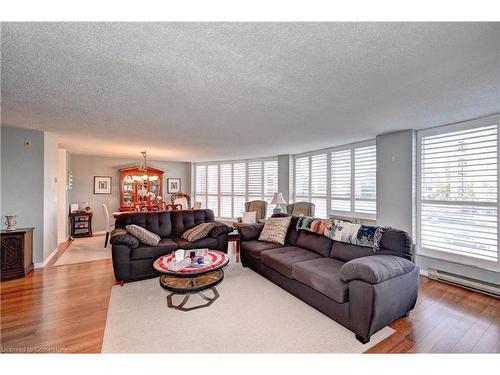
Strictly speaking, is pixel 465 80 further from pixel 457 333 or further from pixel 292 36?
pixel 457 333

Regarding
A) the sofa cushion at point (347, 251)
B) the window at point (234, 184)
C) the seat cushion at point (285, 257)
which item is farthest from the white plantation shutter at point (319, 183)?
the sofa cushion at point (347, 251)

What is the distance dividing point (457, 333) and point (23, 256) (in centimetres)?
565

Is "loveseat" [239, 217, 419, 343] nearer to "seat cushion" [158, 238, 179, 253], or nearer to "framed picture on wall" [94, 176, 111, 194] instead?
"seat cushion" [158, 238, 179, 253]

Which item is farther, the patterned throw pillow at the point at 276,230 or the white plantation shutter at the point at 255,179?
the white plantation shutter at the point at 255,179

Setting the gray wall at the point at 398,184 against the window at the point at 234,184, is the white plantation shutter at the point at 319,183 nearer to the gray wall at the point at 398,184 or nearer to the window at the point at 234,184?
the window at the point at 234,184

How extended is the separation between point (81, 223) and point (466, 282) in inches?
325

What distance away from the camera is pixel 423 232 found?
3674 millimetres

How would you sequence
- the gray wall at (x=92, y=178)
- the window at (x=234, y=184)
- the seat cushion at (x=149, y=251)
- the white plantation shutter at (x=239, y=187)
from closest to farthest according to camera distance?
→ 1. the seat cushion at (x=149, y=251)
2. the gray wall at (x=92, y=178)
3. the window at (x=234, y=184)
4. the white plantation shutter at (x=239, y=187)

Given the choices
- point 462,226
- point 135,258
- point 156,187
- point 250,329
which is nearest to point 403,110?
point 462,226

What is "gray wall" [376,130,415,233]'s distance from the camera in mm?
3732

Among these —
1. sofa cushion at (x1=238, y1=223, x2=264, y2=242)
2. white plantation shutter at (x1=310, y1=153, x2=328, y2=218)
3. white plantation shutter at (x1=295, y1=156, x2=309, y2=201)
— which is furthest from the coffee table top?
white plantation shutter at (x1=295, y1=156, x2=309, y2=201)

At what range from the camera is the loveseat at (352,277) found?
196 centimetres

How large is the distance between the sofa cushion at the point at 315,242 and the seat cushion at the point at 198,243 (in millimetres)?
1515

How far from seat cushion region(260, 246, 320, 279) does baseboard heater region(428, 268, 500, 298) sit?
78.4 inches
